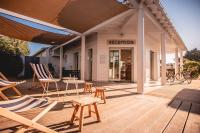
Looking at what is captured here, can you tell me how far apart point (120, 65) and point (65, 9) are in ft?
23.0

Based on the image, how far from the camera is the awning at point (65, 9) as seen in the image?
542 centimetres

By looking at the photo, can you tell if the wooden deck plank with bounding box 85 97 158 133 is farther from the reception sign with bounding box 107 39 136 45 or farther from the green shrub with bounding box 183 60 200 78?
the green shrub with bounding box 183 60 200 78

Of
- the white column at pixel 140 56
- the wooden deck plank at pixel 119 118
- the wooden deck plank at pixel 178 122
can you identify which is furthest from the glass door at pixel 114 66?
the wooden deck plank at pixel 178 122

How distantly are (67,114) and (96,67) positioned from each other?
8.71m

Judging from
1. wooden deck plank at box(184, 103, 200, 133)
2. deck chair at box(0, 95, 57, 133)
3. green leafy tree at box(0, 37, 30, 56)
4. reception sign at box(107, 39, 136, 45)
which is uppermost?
green leafy tree at box(0, 37, 30, 56)

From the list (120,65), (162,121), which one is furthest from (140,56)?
(120,65)

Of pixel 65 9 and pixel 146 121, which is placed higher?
pixel 65 9

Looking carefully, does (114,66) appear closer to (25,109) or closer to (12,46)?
(25,109)

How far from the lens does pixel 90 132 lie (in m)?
2.51

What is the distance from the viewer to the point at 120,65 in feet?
40.0

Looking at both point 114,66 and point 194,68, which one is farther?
point 194,68

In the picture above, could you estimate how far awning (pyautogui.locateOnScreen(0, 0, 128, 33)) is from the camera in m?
5.42

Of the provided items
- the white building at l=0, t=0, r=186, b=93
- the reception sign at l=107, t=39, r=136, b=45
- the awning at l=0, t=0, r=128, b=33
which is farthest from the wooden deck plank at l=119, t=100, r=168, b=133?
the reception sign at l=107, t=39, r=136, b=45

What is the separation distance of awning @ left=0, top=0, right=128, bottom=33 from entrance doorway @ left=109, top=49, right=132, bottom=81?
5.24 m
